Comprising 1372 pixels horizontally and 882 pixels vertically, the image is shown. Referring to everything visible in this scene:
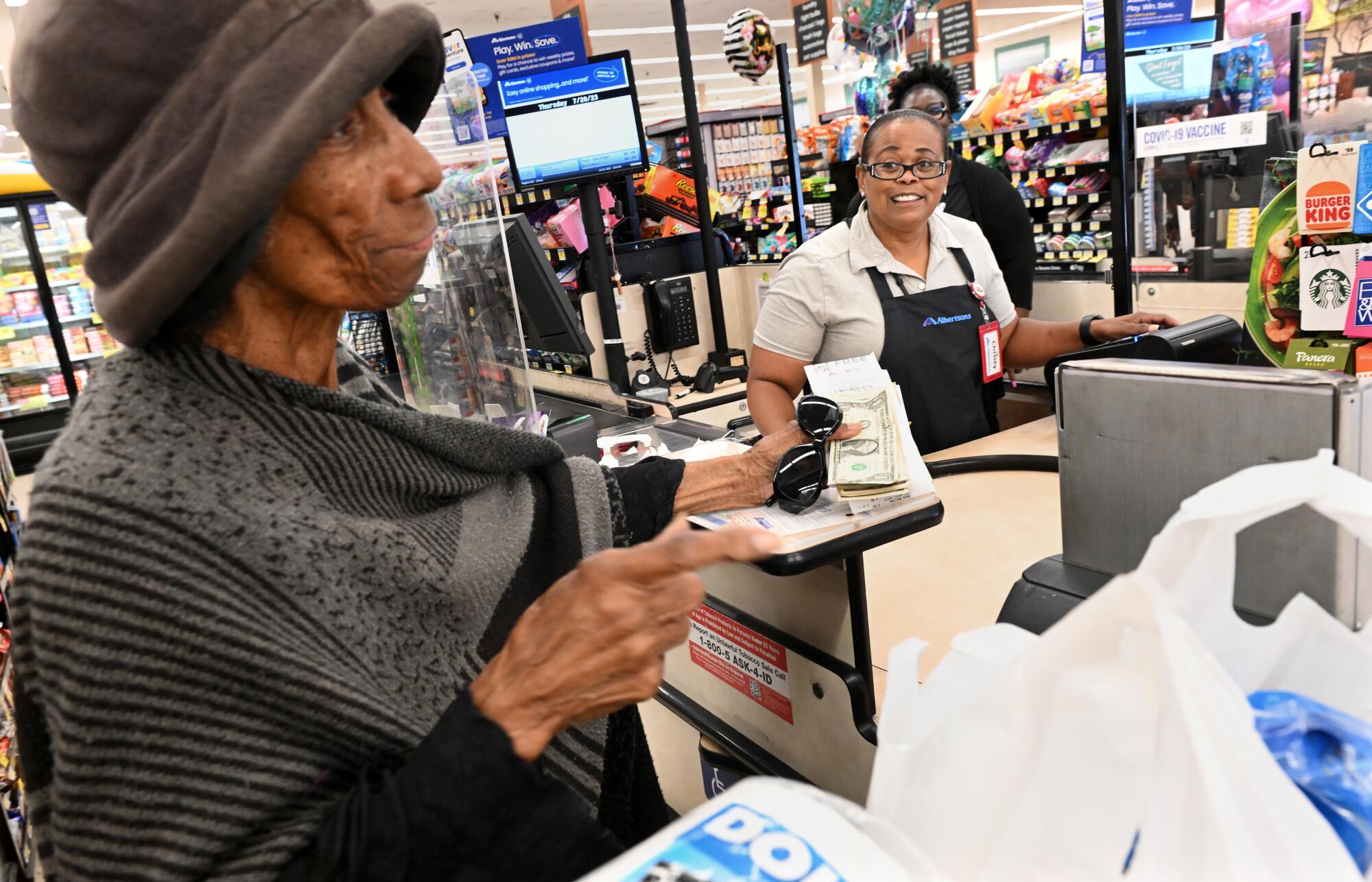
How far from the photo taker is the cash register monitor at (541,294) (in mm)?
2359

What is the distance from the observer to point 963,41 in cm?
679

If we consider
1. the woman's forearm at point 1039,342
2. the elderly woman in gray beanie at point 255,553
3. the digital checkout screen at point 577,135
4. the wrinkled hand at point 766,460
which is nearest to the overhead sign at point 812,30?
the digital checkout screen at point 577,135

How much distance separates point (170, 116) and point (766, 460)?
3.01 ft

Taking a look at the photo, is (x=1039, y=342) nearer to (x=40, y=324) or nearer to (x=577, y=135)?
(x=577, y=135)

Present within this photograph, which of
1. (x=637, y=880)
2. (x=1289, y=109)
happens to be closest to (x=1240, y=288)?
(x=1289, y=109)

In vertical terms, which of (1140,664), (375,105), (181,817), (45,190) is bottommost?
(181,817)

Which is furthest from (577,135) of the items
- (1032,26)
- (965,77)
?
(1032,26)

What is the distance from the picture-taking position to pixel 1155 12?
4.39 metres

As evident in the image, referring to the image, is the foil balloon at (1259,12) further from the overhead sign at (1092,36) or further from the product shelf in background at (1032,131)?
the product shelf in background at (1032,131)

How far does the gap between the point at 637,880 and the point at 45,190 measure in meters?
8.99

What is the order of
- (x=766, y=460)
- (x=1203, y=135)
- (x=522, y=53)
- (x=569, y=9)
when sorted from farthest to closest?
1. (x=569, y=9)
2. (x=522, y=53)
3. (x=1203, y=135)
4. (x=766, y=460)

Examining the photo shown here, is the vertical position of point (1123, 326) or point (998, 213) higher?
point (998, 213)

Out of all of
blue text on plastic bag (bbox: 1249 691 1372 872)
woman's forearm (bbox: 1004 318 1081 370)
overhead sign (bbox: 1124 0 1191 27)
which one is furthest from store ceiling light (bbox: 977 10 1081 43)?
blue text on plastic bag (bbox: 1249 691 1372 872)

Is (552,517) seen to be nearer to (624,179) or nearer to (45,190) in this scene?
(624,179)
